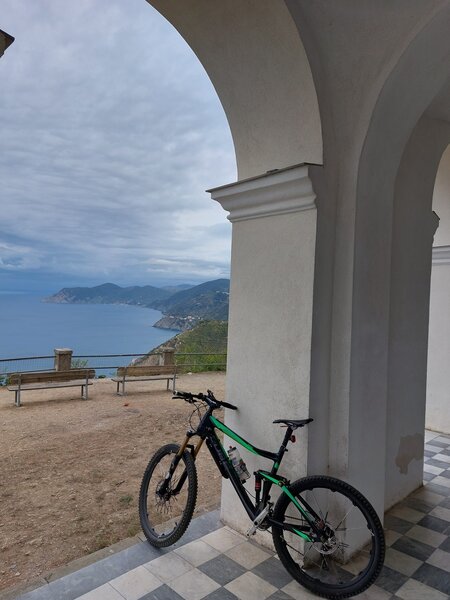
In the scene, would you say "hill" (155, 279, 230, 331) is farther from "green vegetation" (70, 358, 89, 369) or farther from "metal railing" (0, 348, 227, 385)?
"green vegetation" (70, 358, 89, 369)

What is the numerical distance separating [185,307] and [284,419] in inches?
937

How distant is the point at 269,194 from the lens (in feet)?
8.88

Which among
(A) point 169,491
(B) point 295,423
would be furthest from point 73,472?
(B) point 295,423

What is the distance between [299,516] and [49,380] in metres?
7.68

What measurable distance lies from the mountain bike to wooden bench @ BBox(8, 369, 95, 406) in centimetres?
634

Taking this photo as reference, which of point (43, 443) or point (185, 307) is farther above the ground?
point (185, 307)

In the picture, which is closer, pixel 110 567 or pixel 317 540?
pixel 317 540

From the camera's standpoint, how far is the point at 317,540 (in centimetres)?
230

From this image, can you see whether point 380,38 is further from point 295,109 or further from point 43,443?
point 43,443

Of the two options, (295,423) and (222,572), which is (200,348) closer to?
(222,572)

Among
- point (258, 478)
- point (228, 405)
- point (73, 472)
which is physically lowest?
point (73, 472)

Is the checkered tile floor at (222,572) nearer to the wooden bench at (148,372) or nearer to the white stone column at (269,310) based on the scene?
the white stone column at (269,310)

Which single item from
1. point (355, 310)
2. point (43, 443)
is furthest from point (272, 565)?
point (43, 443)

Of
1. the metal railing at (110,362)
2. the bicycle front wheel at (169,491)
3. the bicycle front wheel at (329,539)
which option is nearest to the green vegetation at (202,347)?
the metal railing at (110,362)
